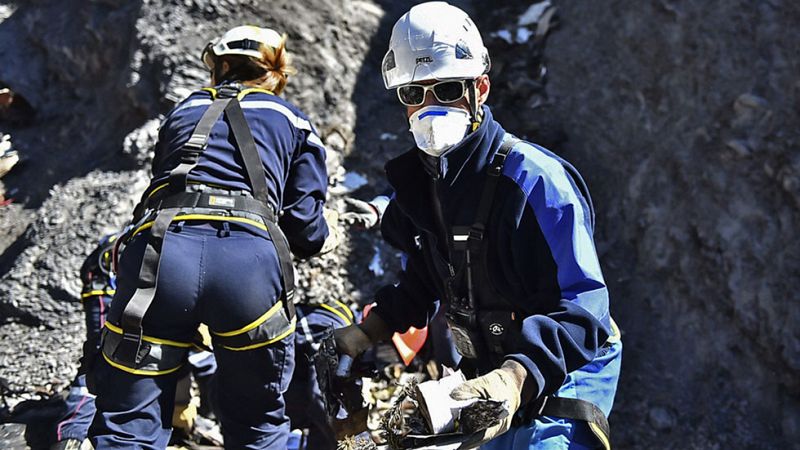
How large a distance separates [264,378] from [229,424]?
24cm

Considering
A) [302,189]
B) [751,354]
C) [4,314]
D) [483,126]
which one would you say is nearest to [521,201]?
[483,126]

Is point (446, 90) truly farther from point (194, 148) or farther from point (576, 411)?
point (194, 148)

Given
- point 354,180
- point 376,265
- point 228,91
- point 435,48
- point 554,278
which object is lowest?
point 376,265

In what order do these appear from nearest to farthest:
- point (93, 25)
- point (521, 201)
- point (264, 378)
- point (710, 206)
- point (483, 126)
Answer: point (521, 201) < point (483, 126) < point (264, 378) < point (710, 206) < point (93, 25)

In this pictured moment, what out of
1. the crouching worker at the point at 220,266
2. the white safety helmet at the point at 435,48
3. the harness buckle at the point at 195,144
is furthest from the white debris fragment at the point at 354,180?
the white safety helmet at the point at 435,48

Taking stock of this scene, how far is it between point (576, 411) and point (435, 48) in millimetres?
1089

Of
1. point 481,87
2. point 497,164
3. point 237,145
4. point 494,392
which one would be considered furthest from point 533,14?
point 494,392

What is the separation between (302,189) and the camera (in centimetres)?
322

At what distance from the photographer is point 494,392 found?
5.54ft

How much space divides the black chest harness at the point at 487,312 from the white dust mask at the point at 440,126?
0.14 meters

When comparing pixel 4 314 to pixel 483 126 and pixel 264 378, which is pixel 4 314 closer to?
pixel 264 378

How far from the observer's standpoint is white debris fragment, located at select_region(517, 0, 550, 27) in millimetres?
6289

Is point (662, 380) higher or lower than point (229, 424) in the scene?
lower

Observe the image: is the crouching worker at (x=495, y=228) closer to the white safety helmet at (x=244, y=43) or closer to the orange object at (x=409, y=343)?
the white safety helmet at (x=244, y=43)
